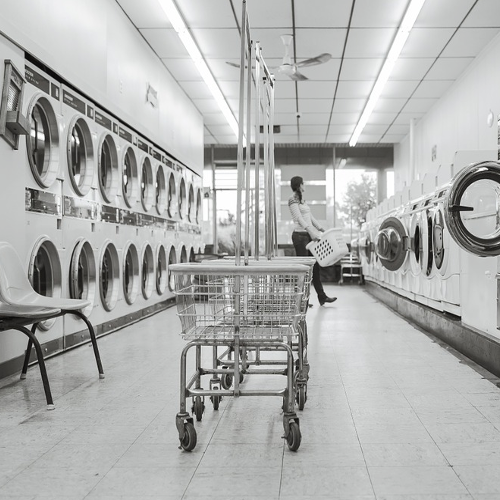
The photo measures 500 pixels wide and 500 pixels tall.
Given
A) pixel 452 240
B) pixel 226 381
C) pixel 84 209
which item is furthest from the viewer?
pixel 84 209

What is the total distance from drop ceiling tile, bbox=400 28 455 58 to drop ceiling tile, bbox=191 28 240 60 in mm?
1931

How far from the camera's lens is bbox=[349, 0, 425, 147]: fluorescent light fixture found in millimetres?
5875

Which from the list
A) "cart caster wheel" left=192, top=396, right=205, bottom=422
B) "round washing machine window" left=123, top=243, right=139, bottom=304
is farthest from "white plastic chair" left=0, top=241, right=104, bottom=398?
"round washing machine window" left=123, top=243, right=139, bottom=304

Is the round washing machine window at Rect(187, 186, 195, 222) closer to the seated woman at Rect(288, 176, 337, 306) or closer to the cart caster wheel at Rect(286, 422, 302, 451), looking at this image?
the seated woman at Rect(288, 176, 337, 306)

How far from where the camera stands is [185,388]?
236 cm

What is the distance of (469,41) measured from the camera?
691 cm

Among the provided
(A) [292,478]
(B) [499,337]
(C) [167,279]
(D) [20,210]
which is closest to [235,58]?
(C) [167,279]

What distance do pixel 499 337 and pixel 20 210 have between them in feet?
9.58

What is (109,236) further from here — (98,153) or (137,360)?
(137,360)

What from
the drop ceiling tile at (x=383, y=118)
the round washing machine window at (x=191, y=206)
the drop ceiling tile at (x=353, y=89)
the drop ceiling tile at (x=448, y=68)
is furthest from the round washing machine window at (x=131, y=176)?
the drop ceiling tile at (x=383, y=118)

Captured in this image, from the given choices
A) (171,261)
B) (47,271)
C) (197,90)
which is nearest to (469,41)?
(197,90)

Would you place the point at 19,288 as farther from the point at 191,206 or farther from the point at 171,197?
the point at 191,206

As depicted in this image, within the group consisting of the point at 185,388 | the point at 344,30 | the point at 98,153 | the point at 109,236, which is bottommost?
the point at 185,388

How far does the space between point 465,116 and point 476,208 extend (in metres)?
4.63
